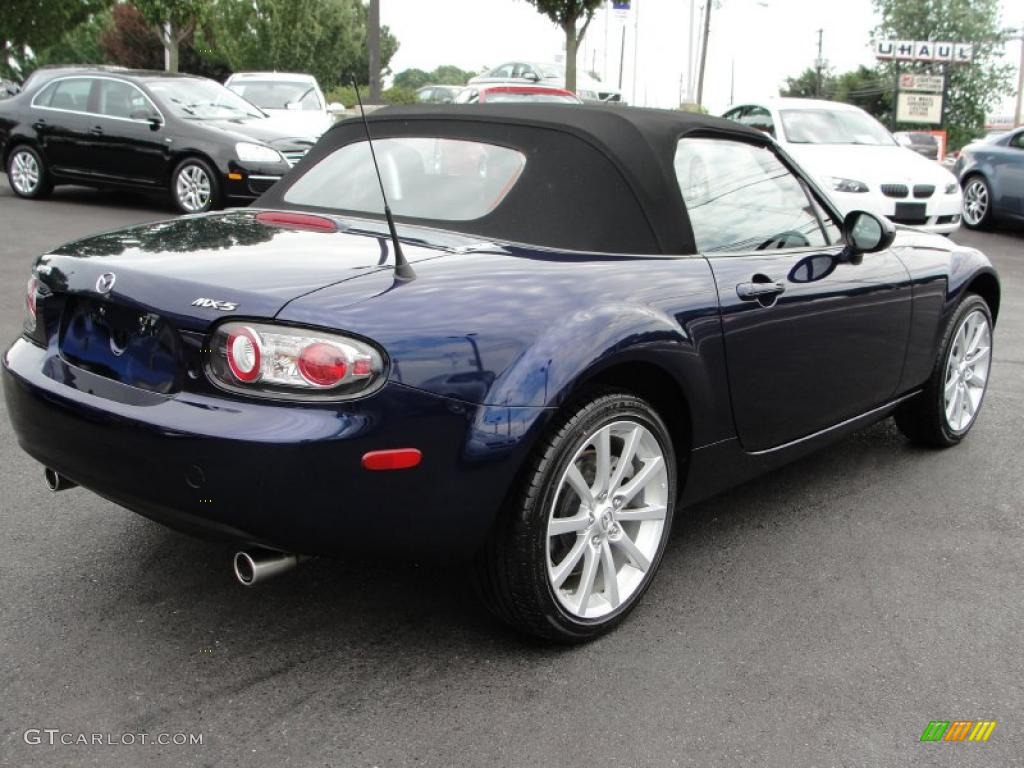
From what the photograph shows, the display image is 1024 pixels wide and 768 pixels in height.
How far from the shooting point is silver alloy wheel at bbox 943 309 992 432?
492 centimetres

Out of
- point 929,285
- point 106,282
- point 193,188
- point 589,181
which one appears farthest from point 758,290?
point 193,188

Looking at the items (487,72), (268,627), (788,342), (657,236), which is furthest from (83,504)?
(487,72)

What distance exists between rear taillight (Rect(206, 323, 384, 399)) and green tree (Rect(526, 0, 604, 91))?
23.3 m

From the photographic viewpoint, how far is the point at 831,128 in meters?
13.1

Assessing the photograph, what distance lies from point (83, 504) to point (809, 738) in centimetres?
262

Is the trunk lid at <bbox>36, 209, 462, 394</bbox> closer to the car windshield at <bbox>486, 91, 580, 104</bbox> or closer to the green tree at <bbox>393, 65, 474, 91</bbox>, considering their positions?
the car windshield at <bbox>486, 91, 580, 104</bbox>

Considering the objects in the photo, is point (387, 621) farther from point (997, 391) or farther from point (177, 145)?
point (177, 145)

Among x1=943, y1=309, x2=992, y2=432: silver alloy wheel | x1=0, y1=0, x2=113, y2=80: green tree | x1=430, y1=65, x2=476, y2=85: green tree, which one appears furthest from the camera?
x1=430, y1=65, x2=476, y2=85: green tree

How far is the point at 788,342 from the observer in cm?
365

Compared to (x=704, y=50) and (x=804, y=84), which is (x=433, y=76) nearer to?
(x=804, y=84)

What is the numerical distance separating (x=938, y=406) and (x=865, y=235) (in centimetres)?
119

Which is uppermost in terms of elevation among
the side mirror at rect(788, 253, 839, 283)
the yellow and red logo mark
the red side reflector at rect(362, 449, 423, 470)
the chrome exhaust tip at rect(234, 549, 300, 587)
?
the side mirror at rect(788, 253, 839, 283)

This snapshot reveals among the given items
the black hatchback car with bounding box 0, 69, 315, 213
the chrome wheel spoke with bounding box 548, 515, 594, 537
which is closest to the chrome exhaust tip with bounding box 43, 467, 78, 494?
the chrome wheel spoke with bounding box 548, 515, 594, 537

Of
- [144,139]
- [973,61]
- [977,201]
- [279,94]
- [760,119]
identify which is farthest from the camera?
[973,61]
